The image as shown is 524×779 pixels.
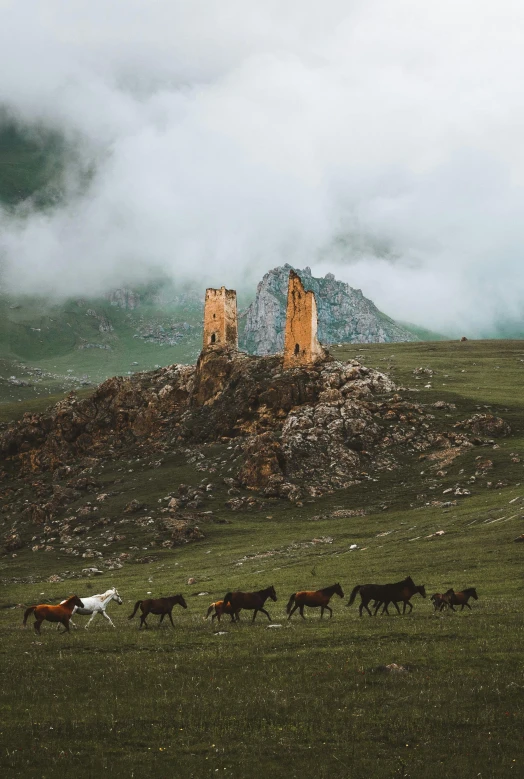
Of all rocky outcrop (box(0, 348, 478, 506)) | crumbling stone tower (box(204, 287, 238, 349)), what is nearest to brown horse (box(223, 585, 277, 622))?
rocky outcrop (box(0, 348, 478, 506))

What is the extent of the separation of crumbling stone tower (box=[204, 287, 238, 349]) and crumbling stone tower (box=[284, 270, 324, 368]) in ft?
58.7

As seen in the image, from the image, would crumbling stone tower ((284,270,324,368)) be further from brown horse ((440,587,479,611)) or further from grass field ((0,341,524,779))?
brown horse ((440,587,479,611))

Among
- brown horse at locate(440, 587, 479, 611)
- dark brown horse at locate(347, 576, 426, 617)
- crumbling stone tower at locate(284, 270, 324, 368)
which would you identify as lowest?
brown horse at locate(440, 587, 479, 611)

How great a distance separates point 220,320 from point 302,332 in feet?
77.0

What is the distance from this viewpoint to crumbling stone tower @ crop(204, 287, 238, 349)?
5778 inches

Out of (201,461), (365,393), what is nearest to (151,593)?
(201,461)

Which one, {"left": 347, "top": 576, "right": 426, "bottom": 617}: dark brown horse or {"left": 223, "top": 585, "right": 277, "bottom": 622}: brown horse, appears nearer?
{"left": 347, "top": 576, "right": 426, "bottom": 617}: dark brown horse

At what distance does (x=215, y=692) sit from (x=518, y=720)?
879cm

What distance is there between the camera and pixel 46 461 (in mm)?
138750

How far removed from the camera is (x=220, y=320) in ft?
484

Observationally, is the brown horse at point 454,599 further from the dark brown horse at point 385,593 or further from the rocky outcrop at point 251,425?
the rocky outcrop at point 251,425

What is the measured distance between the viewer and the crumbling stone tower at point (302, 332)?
427 ft

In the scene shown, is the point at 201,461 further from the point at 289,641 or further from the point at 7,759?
the point at 7,759

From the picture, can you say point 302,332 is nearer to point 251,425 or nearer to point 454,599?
point 251,425
